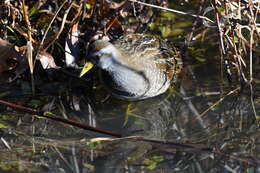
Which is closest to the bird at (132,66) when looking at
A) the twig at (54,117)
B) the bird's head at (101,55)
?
the bird's head at (101,55)

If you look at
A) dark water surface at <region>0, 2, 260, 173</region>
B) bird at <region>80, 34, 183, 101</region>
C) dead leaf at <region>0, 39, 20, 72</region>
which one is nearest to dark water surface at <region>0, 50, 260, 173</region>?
dark water surface at <region>0, 2, 260, 173</region>

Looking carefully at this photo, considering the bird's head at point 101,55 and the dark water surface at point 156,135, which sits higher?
the bird's head at point 101,55

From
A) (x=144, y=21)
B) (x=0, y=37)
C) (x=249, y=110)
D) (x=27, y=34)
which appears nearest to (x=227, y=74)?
(x=249, y=110)

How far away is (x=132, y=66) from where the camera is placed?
3.62 meters

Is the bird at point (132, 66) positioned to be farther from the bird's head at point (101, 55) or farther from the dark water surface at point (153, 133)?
the dark water surface at point (153, 133)

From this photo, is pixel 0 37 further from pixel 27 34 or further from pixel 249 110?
pixel 249 110

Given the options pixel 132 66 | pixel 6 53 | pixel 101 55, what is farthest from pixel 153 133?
pixel 6 53

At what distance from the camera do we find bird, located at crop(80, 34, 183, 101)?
3564 mm

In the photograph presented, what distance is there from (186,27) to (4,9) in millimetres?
1866

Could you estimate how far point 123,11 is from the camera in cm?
415

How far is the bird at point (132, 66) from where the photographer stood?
3.56m

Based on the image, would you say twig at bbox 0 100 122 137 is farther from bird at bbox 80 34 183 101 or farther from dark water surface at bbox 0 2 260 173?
bird at bbox 80 34 183 101

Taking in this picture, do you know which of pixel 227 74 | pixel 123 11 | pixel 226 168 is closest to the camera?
pixel 226 168

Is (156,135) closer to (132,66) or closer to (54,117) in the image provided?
(132,66)
